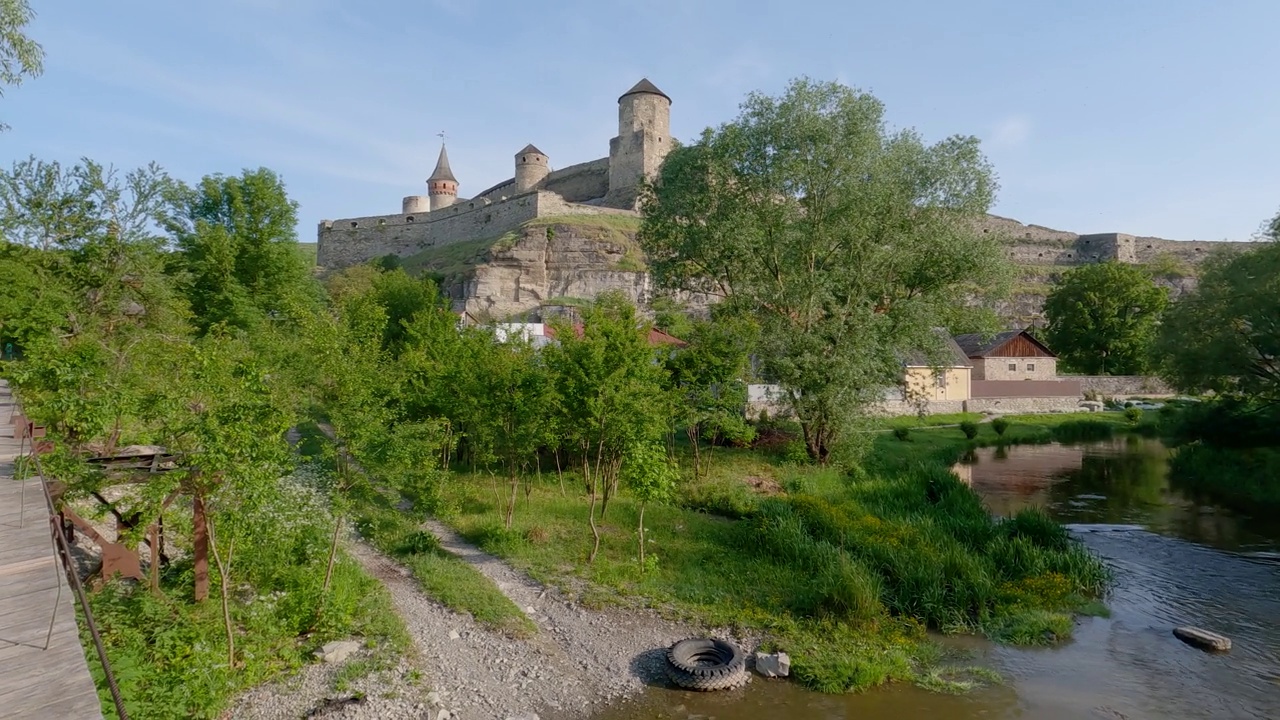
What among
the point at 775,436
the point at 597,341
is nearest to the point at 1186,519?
the point at 775,436

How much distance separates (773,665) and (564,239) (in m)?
55.0

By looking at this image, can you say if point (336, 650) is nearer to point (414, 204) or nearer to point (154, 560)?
point (154, 560)

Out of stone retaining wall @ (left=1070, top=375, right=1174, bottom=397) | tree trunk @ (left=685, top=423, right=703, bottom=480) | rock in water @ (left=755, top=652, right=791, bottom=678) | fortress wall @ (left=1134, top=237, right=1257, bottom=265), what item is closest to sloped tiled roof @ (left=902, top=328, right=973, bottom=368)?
tree trunk @ (left=685, top=423, right=703, bottom=480)

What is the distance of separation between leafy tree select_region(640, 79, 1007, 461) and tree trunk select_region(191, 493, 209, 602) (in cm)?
1455

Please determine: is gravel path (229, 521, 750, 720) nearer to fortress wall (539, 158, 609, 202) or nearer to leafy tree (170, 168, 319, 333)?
leafy tree (170, 168, 319, 333)

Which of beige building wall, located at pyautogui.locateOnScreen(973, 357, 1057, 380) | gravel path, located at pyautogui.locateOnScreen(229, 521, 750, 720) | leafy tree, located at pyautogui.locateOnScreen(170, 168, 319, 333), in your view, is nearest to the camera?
gravel path, located at pyautogui.locateOnScreen(229, 521, 750, 720)

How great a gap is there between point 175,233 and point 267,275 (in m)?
3.92

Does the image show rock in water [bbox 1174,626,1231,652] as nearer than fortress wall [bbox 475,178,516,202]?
Yes

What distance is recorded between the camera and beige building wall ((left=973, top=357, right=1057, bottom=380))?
1769 inches

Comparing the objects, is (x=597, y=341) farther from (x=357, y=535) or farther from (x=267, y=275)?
(x=267, y=275)

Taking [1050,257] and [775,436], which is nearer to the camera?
[775,436]

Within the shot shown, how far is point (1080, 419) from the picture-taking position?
119 ft

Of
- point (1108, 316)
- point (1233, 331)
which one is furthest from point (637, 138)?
point (1233, 331)

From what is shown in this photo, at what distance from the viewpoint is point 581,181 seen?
76.8 meters
